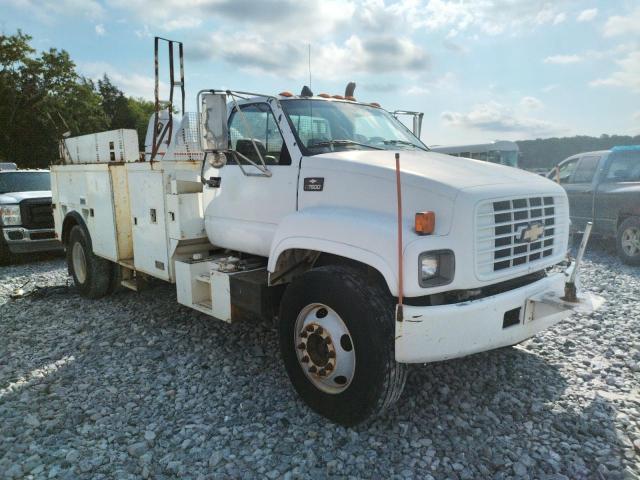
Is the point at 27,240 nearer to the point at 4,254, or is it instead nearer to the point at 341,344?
the point at 4,254

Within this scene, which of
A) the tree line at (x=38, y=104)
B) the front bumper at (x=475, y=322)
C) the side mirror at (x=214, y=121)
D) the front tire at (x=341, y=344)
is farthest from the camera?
the tree line at (x=38, y=104)

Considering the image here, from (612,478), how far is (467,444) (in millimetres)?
808

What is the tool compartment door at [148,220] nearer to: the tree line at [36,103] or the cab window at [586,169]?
the cab window at [586,169]

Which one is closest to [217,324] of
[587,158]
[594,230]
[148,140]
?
[148,140]

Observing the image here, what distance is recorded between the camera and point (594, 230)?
9633 millimetres

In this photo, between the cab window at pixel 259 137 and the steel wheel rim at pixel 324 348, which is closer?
the steel wheel rim at pixel 324 348

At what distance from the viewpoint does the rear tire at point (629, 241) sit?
28.1ft

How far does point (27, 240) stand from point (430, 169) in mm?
8579

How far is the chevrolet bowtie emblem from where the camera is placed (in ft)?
11.0

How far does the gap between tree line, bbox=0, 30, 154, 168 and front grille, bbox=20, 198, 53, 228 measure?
22.0 m

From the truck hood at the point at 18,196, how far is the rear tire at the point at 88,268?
3.23 m

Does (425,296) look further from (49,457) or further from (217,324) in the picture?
(217,324)

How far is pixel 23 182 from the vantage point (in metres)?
10.5

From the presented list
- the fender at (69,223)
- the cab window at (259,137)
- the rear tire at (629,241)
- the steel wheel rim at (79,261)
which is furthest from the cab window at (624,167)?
the steel wheel rim at (79,261)
